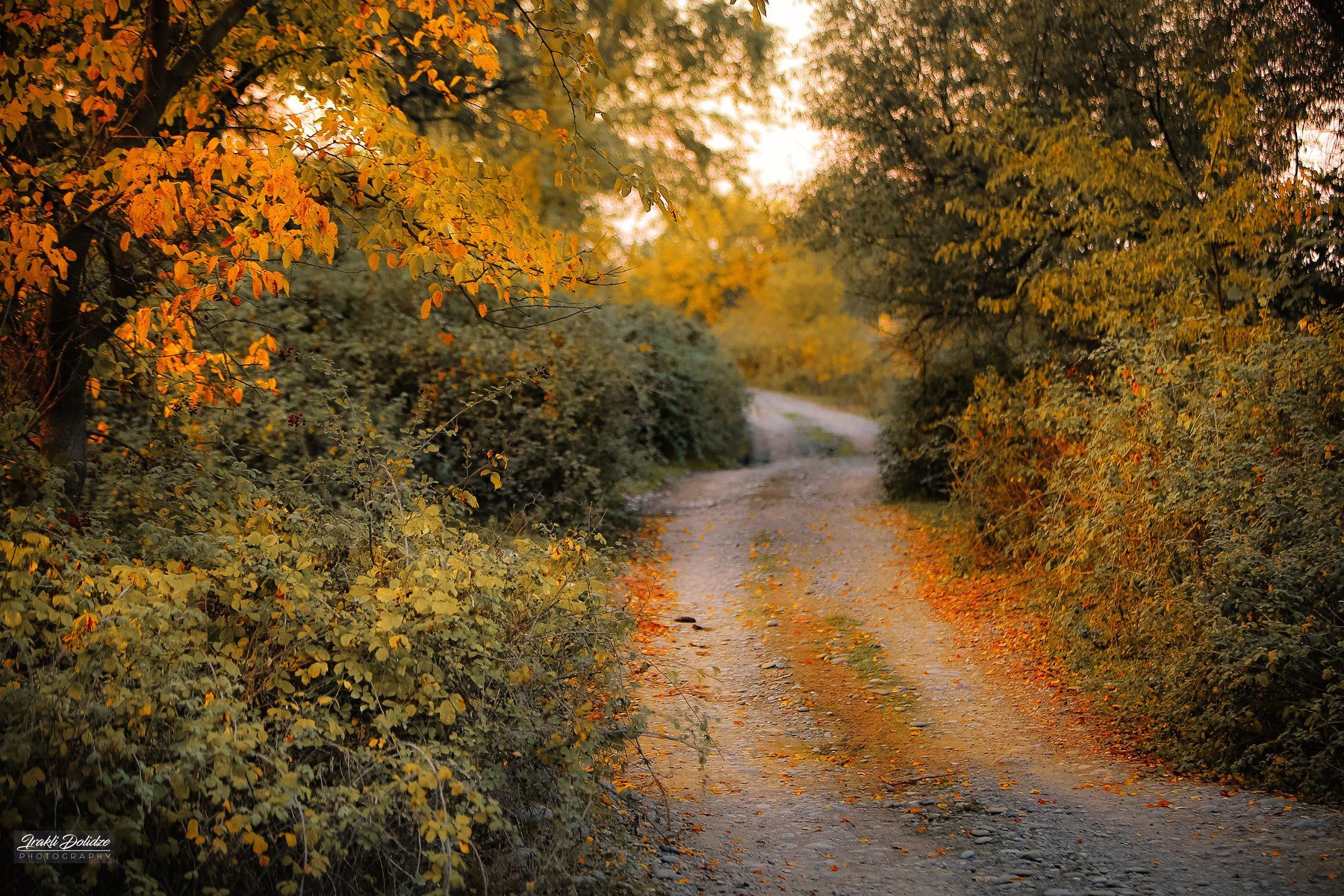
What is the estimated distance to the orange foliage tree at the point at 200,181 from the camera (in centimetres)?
462

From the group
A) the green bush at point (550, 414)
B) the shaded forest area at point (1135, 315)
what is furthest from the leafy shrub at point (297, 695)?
the green bush at point (550, 414)

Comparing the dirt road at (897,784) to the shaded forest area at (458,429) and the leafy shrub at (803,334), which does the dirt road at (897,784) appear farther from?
the leafy shrub at (803,334)

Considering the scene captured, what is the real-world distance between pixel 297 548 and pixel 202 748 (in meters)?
1.40

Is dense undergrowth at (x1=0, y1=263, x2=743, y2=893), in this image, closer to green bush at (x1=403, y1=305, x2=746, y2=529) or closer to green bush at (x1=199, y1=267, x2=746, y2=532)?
green bush at (x1=199, y1=267, x2=746, y2=532)

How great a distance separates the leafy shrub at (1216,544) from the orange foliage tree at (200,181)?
13.8 ft

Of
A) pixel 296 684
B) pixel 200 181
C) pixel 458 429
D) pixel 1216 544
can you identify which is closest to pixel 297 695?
pixel 296 684

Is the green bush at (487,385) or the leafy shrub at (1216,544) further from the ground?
the green bush at (487,385)

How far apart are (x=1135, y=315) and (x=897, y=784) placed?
5.43 meters

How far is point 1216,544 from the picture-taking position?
6.26 m

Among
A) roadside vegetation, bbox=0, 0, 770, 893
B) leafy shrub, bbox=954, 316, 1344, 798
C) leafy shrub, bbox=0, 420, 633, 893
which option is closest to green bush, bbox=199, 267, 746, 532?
roadside vegetation, bbox=0, 0, 770, 893

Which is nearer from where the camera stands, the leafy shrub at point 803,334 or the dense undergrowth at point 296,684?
the dense undergrowth at point 296,684

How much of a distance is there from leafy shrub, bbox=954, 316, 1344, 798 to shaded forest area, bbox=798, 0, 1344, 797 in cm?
2

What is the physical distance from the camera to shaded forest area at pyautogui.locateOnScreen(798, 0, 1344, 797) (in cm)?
591

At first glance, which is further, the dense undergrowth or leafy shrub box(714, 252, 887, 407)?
leafy shrub box(714, 252, 887, 407)
